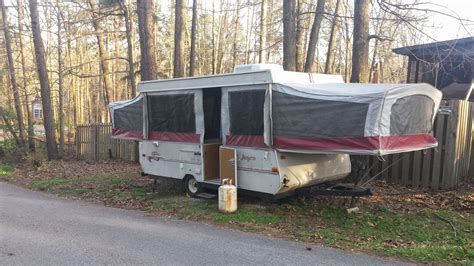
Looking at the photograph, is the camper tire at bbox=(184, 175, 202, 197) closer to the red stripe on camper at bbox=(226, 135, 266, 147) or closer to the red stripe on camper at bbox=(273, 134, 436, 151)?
the red stripe on camper at bbox=(226, 135, 266, 147)

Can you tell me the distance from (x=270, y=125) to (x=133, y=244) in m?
3.16

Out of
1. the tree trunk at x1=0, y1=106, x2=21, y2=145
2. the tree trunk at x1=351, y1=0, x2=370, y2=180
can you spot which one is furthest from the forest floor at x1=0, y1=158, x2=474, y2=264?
the tree trunk at x1=0, y1=106, x2=21, y2=145

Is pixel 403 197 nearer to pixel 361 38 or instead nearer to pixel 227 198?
pixel 227 198

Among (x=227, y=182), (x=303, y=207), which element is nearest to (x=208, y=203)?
(x=227, y=182)

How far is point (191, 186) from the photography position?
9.42 metres

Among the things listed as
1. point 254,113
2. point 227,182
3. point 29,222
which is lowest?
point 29,222

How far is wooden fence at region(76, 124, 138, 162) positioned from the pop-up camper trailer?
22.7 ft

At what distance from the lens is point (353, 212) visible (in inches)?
297

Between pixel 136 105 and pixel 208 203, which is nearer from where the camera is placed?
pixel 208 203

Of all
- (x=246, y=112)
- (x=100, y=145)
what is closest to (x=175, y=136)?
(x=246, y=112)

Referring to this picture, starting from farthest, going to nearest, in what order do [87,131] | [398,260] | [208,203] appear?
[87,131] < [208,203] < [398,260]

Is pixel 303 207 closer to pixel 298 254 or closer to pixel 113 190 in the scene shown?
pixel 298 254

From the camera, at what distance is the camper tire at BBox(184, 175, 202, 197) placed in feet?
30.3

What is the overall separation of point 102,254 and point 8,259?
1.18 meters
